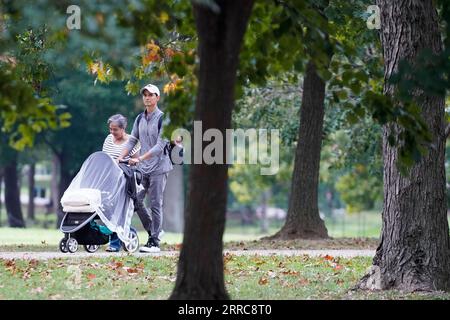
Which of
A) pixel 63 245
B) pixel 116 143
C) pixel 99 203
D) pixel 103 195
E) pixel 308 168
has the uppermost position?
pixel 116 143

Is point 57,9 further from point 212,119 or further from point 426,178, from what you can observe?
point 426,178

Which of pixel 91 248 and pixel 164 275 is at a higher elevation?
pixel 91 248

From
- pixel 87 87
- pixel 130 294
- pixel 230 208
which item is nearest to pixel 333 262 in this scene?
pixel 130 294

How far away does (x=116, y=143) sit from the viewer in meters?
15.4

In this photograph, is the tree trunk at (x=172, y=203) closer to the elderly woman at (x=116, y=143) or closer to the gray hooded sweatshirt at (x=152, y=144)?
the elderly woman at (x=116, y=143)

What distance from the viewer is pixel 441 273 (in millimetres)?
10750

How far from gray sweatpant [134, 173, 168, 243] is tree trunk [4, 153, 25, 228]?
A: 29463 millimetres

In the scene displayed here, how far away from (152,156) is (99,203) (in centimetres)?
91

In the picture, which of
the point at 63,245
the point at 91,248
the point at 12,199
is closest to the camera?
the point at 63,245

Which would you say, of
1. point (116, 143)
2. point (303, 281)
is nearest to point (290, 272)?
point (303, 281)

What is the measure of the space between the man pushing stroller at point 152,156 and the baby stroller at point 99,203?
15 cm

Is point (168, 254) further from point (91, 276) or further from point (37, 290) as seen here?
point (37, 290)

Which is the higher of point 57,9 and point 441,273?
point 57,9
